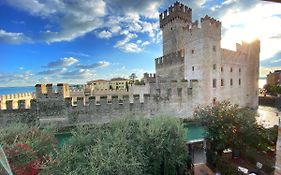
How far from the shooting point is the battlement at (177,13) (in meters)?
21.0

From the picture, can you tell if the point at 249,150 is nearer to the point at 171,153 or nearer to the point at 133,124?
the point at 171,153

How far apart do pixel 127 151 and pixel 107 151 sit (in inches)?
25.2

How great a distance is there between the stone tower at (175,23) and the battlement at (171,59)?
6.05 ft

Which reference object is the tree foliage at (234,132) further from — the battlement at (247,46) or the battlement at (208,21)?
the battlement at (247,46)

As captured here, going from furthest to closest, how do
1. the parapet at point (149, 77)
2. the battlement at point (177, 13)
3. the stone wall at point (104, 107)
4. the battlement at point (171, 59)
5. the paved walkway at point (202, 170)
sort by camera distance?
1. the parapet at point (149, 77)
2. the battlement at point (177, 13)
3. the battlement at point (171, 59)
4. the stone wall at point (104, 107)
5. the paved walkway at point (202, 170)

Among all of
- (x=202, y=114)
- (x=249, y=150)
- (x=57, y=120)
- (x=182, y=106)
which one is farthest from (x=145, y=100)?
(x=249, y=150)

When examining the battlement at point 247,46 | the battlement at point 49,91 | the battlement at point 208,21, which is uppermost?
the battlement at point 208,21

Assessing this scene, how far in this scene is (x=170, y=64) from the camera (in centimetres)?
2017

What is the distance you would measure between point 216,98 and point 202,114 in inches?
384

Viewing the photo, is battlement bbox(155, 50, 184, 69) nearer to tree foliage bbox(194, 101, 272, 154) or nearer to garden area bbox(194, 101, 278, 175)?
garden area bbox(194, 101, 278, 175)

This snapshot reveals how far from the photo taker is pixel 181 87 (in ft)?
52.1

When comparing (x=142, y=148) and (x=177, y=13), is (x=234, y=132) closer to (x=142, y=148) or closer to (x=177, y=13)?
(x=142, y=148)

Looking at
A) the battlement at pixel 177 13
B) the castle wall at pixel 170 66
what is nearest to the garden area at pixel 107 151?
the castle wall at pixel 170 66

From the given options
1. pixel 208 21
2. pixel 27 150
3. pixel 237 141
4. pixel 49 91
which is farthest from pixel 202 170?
pixel 208 21
